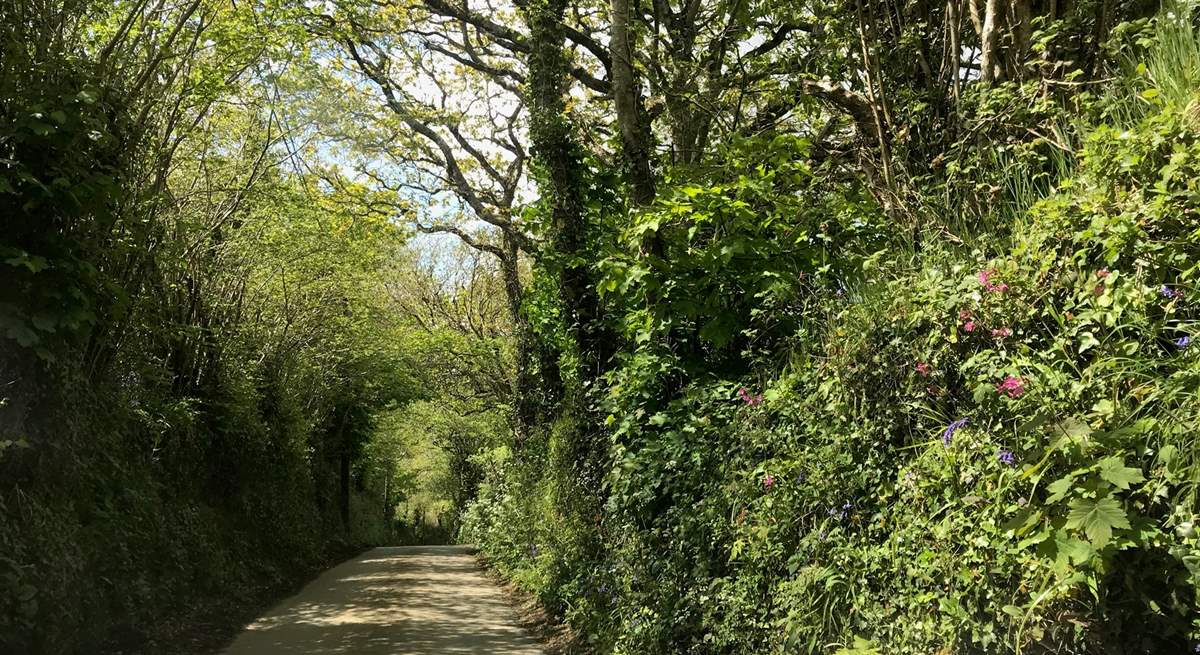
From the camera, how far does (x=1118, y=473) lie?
9.18 feet

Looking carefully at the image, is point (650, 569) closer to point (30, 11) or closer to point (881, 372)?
point (881, 372)

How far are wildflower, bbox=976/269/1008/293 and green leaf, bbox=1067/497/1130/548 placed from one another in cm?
110

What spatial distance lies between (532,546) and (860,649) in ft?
31.3

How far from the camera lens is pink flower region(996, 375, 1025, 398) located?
11.1ft

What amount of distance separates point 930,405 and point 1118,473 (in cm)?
137

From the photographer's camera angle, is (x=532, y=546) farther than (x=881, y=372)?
Yes

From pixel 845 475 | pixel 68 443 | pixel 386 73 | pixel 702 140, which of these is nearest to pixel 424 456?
pixel 386 73

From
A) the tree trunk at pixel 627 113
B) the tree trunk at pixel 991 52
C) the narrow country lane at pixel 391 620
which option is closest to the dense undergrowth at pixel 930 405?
the tree trunk at pixel 991 52

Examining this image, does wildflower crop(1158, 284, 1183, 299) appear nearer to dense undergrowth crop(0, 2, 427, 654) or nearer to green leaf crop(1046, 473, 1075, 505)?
green leaf crop(1046, 473, 1075, 505)

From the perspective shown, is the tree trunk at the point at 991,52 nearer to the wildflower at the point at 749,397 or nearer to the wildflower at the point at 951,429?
the wildflower at the point at 749,397

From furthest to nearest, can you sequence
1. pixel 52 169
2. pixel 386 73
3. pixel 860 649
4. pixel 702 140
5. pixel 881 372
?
pixel 386 73
pixel 702 140
pixel 52 169
pixel 881 372
pixel 860 649

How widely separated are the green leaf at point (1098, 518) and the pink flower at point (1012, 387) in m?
0.60

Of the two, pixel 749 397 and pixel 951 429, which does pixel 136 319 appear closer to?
pixel 749 397

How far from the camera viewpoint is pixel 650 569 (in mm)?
6949
